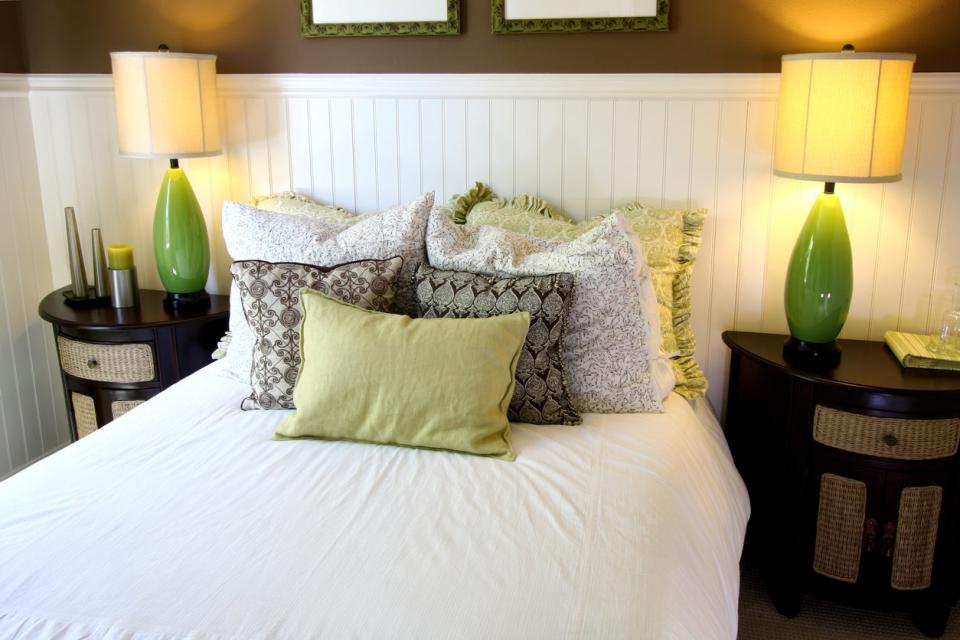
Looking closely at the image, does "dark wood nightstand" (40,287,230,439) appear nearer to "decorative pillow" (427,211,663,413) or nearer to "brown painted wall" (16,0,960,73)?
"brown painted wall" (16,0,960,73)

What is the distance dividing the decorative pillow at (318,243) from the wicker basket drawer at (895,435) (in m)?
1.14

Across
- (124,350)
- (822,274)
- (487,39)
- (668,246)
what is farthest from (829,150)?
(124,350)

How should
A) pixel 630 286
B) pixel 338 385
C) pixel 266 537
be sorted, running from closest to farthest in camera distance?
1. pixel 266 537
2. pixel 338 385
3. pixel 630 286

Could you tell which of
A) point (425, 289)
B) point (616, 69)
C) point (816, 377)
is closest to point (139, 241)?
point (425, 289)

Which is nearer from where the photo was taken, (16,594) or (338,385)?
(16,594)

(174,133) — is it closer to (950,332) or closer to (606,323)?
(606,323)

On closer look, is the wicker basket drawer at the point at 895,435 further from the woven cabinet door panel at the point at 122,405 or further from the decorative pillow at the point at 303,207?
the woven cabinet door panel at the point at 122,405

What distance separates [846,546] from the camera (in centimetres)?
225

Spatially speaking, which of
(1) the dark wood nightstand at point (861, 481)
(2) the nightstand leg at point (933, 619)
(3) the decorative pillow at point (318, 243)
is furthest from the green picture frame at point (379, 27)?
(2) the nightstand leg at point (933, 619)

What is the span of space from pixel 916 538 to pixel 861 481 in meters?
0.22

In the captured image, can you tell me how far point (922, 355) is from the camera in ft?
7.27

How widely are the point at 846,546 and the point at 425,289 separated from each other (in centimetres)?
131

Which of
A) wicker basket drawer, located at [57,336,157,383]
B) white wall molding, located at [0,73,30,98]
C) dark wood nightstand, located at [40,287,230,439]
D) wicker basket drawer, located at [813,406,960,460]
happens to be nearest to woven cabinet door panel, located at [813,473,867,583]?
wicker basket drawer, located at [813,406,960,460]

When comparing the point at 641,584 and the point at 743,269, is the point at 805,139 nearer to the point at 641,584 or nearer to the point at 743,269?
the point at 743,269
